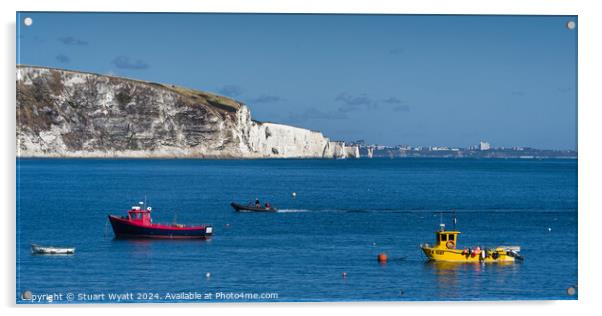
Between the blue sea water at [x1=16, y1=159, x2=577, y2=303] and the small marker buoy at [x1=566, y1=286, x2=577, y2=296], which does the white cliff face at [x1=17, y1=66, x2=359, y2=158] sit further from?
the small marker buoy at [x1=566, y1=286, x2=577, y2=296]

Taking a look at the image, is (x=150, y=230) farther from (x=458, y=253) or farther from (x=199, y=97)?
(x=199, y=97)

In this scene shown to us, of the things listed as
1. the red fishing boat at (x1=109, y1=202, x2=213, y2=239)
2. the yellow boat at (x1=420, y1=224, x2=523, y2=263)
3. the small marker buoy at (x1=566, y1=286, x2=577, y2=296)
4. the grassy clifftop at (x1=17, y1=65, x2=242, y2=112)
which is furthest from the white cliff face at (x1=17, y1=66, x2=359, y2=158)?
the small marker buoy at (x1=566, y1=286, x2=577, y2=296)

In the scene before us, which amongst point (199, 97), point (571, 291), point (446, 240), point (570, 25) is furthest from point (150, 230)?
point (199, 97)

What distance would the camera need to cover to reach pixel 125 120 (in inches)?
5655

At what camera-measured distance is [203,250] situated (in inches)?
1554

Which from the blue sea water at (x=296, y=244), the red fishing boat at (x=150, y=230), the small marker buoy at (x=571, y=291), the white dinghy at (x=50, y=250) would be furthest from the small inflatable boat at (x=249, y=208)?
the small marker buoy at (x=571, y=291)

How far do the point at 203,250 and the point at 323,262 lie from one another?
694cm

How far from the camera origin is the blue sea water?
28.4m

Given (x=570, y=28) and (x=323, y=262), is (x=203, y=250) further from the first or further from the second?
(x=570, y=28)

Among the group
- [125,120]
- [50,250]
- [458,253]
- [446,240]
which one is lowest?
[458,253]

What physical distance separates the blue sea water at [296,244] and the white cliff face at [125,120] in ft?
118

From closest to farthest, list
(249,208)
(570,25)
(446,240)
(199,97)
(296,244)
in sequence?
(570,25)
(446,240)
(296,244)
(249,208)
(199,97)

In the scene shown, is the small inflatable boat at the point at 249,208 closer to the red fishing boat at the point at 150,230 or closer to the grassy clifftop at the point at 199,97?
the red fishing boat at the point at 150,230

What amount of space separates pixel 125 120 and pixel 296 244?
105 meters
